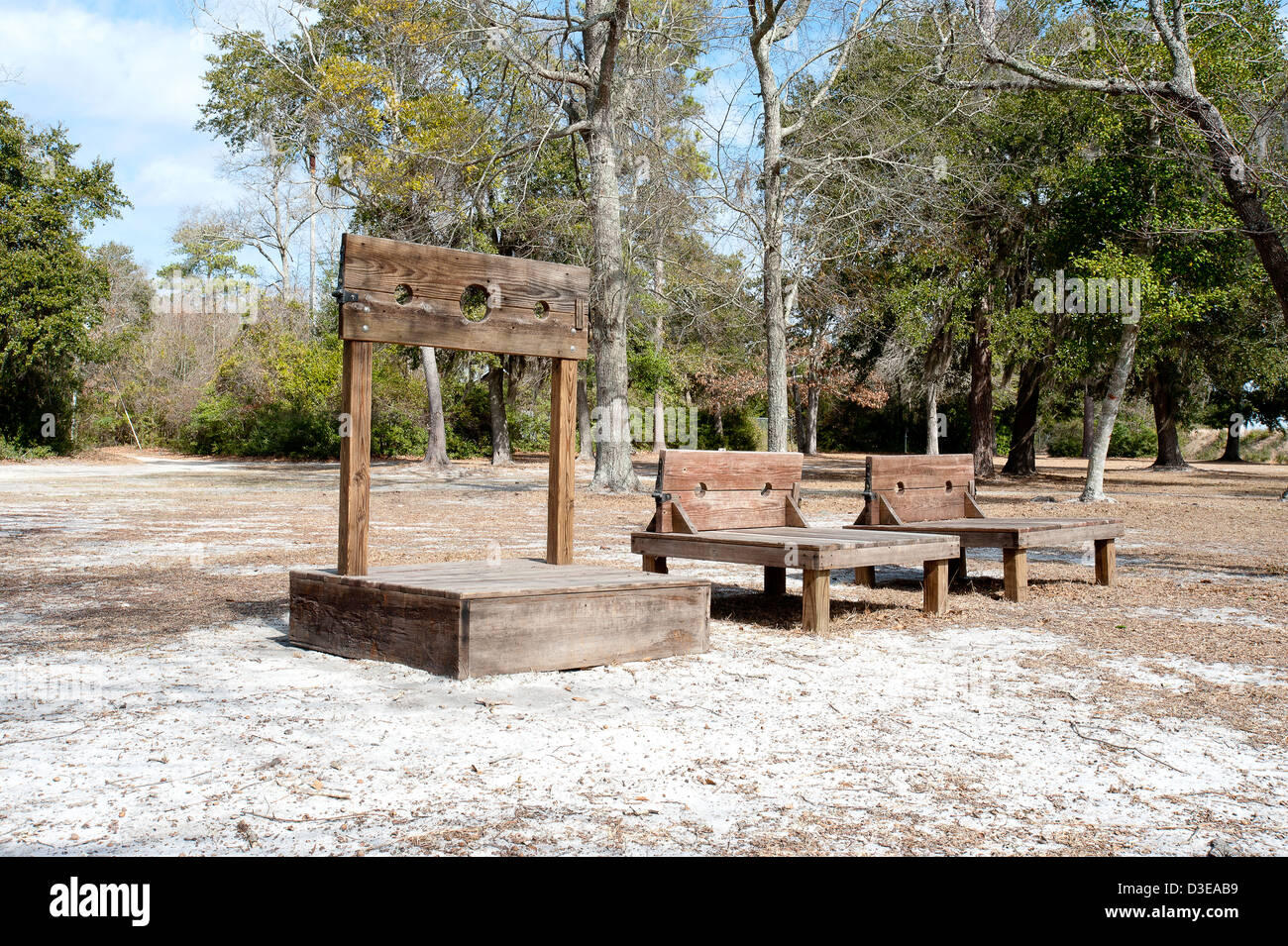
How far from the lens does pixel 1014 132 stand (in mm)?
22719

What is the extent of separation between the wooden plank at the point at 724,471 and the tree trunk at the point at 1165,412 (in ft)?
89.3

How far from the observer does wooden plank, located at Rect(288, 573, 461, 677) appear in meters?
5.36

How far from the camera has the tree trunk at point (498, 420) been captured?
3383cm

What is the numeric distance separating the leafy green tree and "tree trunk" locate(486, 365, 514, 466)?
42.1 feet

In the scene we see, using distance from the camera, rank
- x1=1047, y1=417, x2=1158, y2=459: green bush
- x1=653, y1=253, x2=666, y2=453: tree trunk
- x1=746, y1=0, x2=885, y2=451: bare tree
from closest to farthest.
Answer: x1=746, y1=0, x2=885, y2=451: bare tree < x1=653, y1=253, x2=666, y2=453: tree trunk < x1=1047, y1=417, x2=1158, y2=459: green bush

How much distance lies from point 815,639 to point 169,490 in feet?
58.1

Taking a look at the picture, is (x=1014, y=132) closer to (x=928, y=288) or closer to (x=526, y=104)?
(x=928, y=288)

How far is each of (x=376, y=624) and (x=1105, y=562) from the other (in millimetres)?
6621

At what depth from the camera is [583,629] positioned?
5.71 m

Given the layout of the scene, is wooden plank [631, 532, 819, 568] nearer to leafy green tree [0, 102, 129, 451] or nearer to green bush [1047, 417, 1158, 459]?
leafy green tree [0, 102, 129, 451]

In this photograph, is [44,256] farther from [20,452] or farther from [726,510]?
[726,510]

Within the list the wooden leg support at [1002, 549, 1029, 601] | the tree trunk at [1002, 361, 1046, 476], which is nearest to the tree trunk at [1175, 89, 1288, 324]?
the wooden leg support at [1002, 549, 1029, 601]

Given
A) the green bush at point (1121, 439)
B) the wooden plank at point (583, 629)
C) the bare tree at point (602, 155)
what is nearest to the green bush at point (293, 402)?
the bare tree at point (602, 155)

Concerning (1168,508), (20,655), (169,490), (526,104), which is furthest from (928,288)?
(20,655)
